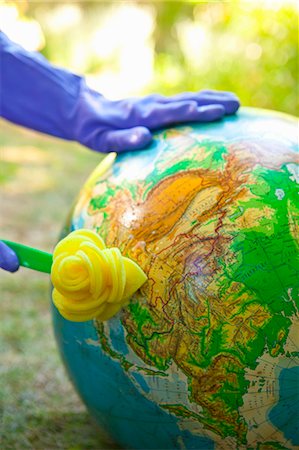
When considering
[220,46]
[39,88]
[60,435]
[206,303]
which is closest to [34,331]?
[60,435]

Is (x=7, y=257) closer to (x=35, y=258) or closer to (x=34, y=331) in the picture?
(x=35, y=258)

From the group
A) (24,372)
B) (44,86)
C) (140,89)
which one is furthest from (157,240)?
(140,89)

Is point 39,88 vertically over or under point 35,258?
over

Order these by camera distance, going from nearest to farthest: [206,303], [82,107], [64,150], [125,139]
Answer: [206,303] → [125,139] → [82,107] → [64,150]

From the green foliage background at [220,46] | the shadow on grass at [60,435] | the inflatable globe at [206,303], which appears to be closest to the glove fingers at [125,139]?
the inflatable globe at [206,303]

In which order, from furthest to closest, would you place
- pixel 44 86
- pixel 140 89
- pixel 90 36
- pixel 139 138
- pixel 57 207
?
1. pixel 90 36
2. pixel 140 89
3. pixel 57 207
4. pixel 44 86
5. pixel 139 138

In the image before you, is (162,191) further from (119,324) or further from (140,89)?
(140,89)
